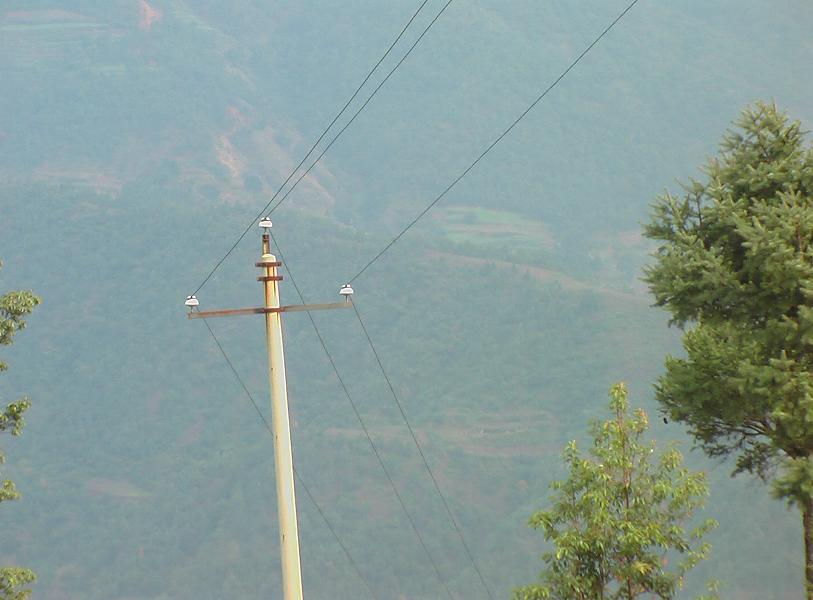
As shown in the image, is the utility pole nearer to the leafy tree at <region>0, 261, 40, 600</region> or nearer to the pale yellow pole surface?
the pale yellow pole surface

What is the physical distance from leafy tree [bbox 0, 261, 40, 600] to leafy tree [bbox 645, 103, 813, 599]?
10146 millimetres

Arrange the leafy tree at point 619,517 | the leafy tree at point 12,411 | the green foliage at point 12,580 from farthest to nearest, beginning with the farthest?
the green foliage at point 12,580
the leafy tree at point 12,411
the leafy tree at point 619,517

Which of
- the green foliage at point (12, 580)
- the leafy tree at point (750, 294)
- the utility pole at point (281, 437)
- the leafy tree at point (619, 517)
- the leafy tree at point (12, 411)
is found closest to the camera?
the leafy tree at point (619, 517)

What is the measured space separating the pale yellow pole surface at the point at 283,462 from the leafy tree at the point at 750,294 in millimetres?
6086

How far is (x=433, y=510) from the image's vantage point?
500 feet

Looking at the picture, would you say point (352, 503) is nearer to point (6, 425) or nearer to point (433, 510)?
point (433, 510)

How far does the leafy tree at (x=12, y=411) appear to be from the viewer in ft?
65.9

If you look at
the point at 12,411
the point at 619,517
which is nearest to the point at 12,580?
the point at 12,411

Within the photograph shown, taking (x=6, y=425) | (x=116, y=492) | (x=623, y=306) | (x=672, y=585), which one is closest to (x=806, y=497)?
(x=672, y=585)

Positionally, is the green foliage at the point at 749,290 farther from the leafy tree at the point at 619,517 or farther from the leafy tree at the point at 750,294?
the leafy tree at the point at 619,517

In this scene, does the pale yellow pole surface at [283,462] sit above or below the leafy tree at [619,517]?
above

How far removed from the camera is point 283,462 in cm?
1612

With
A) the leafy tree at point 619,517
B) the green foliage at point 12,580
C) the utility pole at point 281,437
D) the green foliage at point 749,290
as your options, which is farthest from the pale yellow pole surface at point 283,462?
the green foliage at point 12,580

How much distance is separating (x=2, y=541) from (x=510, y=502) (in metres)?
66.4
